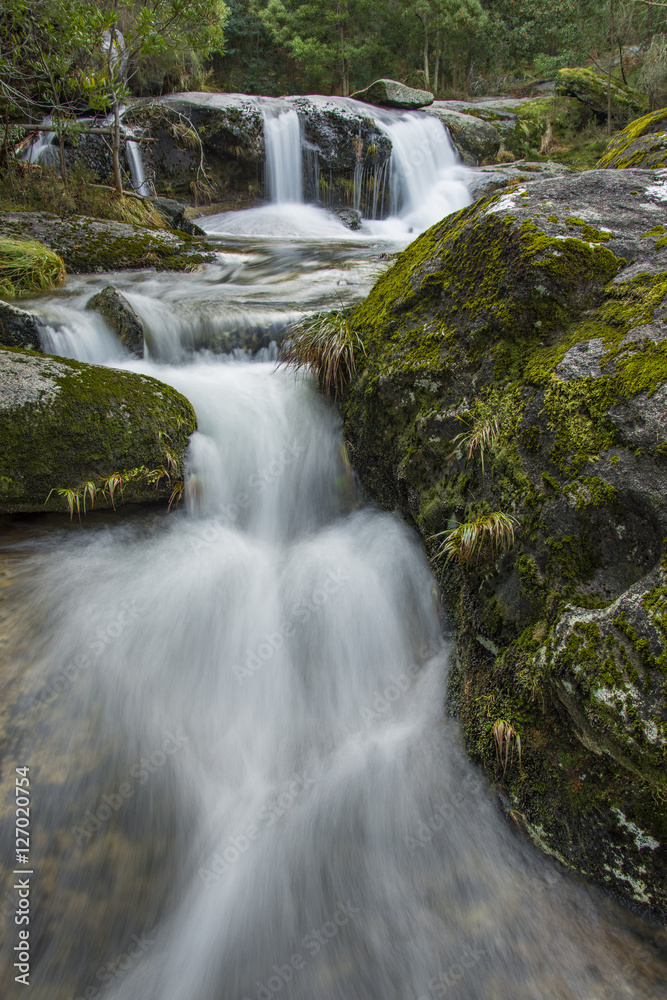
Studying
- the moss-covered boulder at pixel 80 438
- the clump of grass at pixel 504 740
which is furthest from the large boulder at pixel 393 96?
the clump of grass at pixel 504 740

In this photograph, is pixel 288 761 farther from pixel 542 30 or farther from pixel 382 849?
pixel 542 30

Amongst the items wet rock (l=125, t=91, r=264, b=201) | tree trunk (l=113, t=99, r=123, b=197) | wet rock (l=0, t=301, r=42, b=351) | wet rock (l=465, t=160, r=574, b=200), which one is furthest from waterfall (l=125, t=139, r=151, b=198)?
wet rock (l=0, t=301, r=42, b=351)

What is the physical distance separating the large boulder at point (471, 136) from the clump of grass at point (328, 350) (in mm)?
17224

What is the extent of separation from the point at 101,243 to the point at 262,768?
8.18m

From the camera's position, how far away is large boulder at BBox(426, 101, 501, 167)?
1783 centimetres

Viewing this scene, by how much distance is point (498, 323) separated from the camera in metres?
3.04

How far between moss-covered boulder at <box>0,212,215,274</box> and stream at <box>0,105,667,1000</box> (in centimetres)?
490

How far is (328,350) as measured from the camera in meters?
4.21

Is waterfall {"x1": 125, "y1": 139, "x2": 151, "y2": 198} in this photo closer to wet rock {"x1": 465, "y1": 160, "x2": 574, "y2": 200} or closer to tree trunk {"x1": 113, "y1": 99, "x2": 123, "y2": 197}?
tree trunk {"x1": 113, "y1": 99, "x2": 123, "y2": 197}

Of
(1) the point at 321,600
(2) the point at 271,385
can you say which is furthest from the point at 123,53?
(1) the point at 321,600

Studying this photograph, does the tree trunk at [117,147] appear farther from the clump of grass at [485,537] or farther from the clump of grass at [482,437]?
the clump of grass at [485,537]

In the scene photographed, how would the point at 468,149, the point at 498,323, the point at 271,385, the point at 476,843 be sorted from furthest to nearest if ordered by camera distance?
the point at 468,149 → the point at 271,385 → the point at 498,323 → the point at 476,843

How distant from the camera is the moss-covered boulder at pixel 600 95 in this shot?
18.4m

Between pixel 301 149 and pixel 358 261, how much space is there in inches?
363
